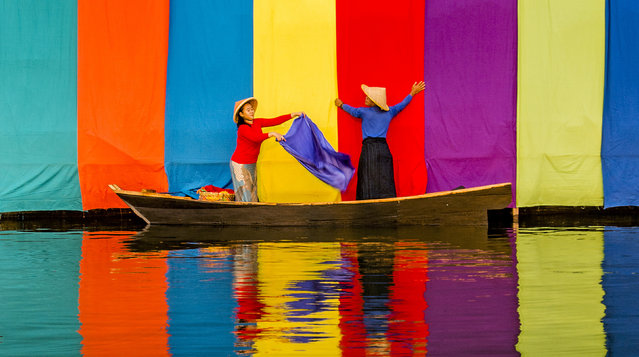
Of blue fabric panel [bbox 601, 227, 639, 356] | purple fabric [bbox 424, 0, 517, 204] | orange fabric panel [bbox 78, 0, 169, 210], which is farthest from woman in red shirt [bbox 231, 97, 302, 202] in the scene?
blue fabric panel [bbox 601, 227, 639, 356]

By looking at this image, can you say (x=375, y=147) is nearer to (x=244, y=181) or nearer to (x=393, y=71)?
(x=393, y=71)

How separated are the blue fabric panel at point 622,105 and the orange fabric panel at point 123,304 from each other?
5197 millimetres

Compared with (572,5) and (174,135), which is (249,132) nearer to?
(174,135)

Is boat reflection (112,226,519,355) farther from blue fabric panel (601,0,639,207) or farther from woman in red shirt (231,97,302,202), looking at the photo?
blue fabric panel (601,0,639,207)

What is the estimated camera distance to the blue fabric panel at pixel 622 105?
823cm

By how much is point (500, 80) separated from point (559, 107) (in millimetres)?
728

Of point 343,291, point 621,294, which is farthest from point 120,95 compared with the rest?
point 621,294

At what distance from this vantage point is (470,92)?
8375 mm

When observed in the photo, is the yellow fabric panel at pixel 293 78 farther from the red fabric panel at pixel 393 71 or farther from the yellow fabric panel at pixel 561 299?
the yellow fabric panel at pixel 561 299

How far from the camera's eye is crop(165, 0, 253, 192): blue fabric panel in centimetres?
856

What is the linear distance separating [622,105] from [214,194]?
473 cm

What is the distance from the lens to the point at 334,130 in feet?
27.6

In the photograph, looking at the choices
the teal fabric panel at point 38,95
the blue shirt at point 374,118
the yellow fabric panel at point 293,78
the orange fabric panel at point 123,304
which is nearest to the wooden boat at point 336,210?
the yellow fabric panel at point 293,78

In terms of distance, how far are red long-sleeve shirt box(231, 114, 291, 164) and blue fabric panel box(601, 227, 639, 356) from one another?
366 centimetres
